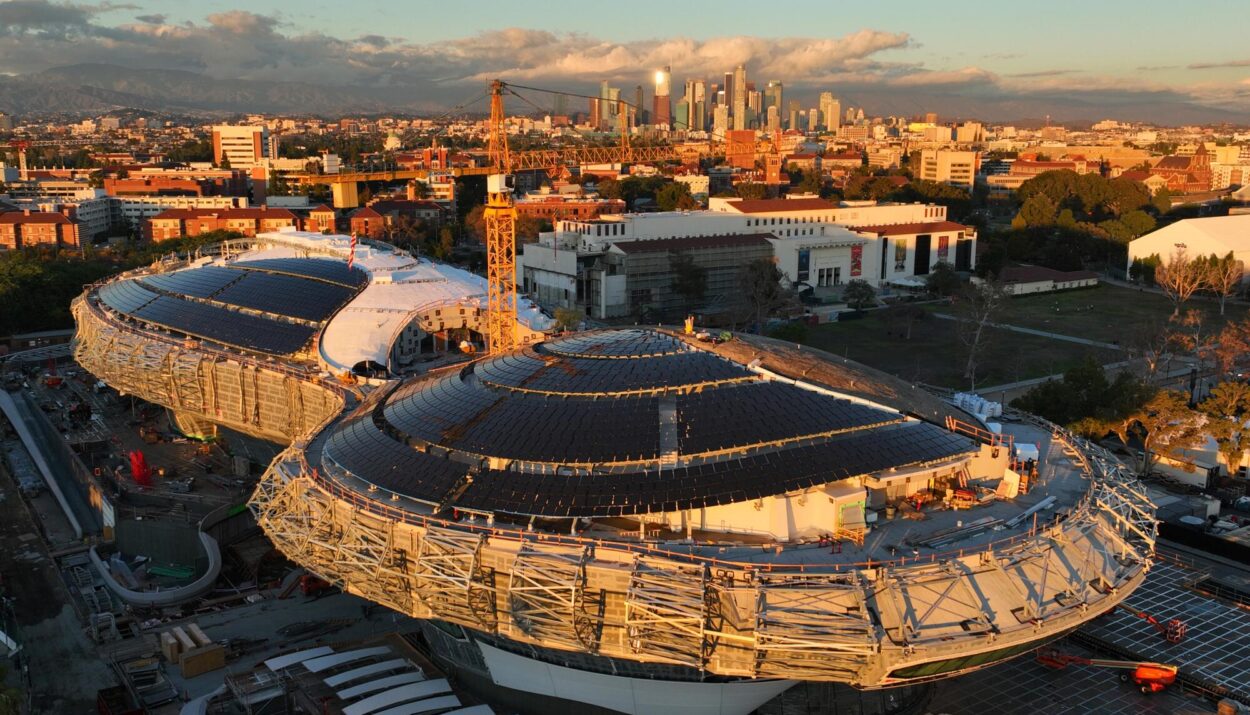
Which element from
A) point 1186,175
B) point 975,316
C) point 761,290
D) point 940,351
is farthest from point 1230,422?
point 1186,175

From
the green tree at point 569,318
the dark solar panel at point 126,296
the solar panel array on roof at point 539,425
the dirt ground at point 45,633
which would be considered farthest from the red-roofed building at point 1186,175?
the dirt ground at point 45,633

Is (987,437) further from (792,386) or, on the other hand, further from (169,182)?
(169,182)

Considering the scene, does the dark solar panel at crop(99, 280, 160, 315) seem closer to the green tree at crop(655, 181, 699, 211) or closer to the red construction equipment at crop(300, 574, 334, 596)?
the red construction equipment at crop(300, 574, 334, 596)

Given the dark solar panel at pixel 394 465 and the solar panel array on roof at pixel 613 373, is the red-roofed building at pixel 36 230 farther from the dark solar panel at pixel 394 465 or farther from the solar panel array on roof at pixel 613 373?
the solar panel array on roof at pixel 613 373

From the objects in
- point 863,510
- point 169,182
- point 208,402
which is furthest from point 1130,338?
point 169,182

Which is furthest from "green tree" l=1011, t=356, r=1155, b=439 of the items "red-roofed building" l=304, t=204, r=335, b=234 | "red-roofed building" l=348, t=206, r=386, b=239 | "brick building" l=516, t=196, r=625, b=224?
"red-roofed building" l=304, t=204, r=335, b=234
